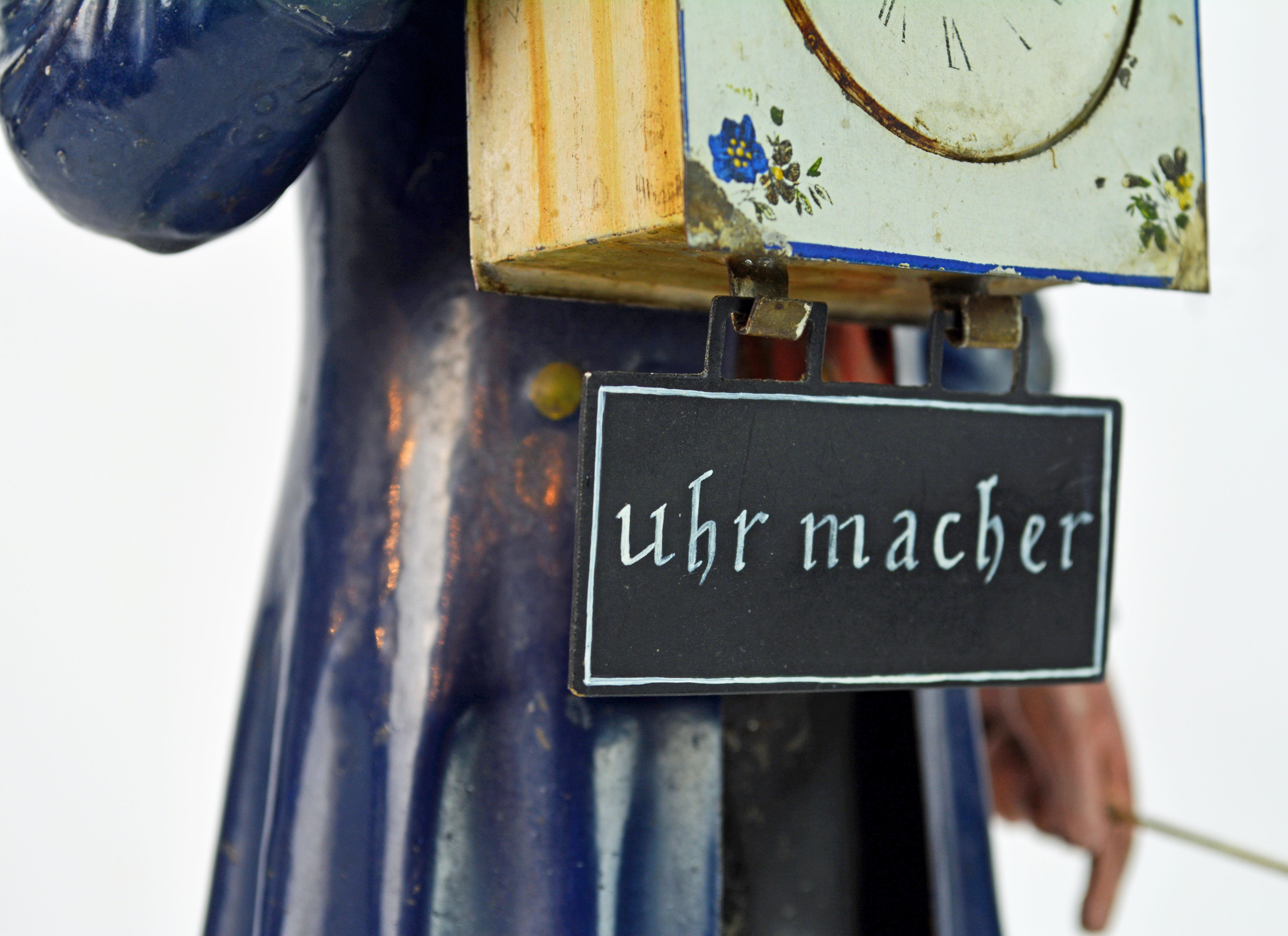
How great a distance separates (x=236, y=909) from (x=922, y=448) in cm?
48

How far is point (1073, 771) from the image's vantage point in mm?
1044

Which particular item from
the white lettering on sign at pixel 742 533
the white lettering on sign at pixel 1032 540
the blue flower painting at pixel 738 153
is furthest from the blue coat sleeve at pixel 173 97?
the white lettering on sign at pixel 1032 540

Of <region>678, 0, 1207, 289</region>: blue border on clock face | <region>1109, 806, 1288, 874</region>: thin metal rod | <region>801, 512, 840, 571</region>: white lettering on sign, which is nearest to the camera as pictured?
<region>678, 0, 1207, 289</region>: blue border on clock face

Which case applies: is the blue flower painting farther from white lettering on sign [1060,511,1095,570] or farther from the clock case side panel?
white lettering on sign [1060,511,1095,570]

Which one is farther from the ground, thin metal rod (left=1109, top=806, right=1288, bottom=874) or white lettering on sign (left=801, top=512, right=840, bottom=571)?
white lettering on sign (left=801, top=512, right=840, bottom=571)

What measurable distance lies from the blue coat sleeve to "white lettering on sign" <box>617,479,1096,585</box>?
24cm

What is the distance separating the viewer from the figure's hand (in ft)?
3.43

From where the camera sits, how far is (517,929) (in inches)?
25.6

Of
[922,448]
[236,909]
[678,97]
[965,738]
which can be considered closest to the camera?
[678,97]

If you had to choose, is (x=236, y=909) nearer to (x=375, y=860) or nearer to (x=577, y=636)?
(x=375, y=860)

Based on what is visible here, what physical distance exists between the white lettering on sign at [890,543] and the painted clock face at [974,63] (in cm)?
18

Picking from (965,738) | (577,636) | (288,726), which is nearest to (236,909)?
(288,726)

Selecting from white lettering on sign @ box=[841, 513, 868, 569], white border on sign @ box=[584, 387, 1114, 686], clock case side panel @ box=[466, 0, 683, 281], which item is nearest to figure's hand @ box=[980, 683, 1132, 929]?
white border on sign @ box=[584, 387, 1114, 686]

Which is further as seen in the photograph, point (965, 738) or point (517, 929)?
point (965, 738)
